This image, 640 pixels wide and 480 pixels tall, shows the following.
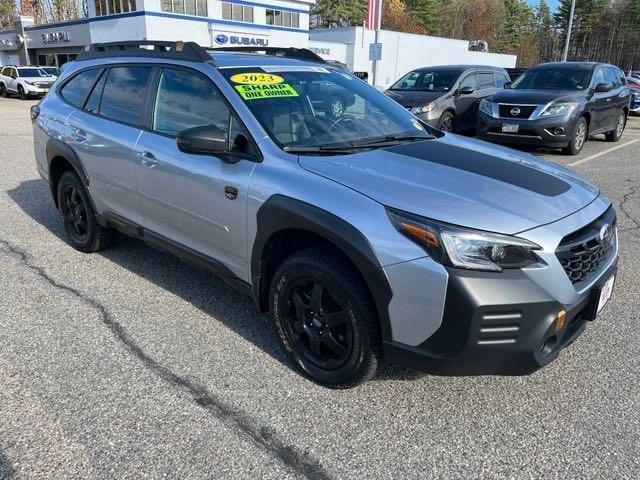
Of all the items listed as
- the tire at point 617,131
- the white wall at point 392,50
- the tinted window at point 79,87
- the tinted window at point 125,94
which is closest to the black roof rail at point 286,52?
the tinted window at point 125,94

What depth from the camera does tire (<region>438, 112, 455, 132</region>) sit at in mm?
10969

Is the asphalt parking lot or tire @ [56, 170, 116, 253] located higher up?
tire @ [56, 170, 116, 253]

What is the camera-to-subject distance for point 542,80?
10.5 meters

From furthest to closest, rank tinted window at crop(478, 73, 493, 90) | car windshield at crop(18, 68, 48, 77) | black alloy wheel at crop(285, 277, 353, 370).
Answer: car windshield at crop(18, 68, 48, 77), tinted window at crop(478, 73, 493, 90), black alloy wheel at crop(285, 277, 353, 370)

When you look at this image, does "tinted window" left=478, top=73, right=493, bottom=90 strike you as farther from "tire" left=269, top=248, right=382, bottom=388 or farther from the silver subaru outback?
"tire" left=269, top=248, right=382, bottom=388

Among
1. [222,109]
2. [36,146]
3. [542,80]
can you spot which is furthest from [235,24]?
[222,109]

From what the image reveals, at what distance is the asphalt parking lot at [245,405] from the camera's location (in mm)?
2332

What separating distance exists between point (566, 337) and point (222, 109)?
2290mm

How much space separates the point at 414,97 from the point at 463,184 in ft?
29.1

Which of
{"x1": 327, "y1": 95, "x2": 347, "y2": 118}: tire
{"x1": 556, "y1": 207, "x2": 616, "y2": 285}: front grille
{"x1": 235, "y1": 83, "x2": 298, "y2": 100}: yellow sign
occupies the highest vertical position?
{"x1": 235, "y1": 83, "x2": 298, "y2": 100}: yellow sign

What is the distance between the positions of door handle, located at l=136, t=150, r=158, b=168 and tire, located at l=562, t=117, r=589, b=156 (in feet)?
27.0

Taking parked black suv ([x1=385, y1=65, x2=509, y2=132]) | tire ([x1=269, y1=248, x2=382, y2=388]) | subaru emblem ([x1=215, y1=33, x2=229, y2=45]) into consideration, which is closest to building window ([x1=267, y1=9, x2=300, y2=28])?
subaru emblem ([x1=215, y1=33, x2=229, y2=45])

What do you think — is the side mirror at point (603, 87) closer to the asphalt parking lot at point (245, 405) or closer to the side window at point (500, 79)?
the side window at point (500, 79)

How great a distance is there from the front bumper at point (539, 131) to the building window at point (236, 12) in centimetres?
2894
